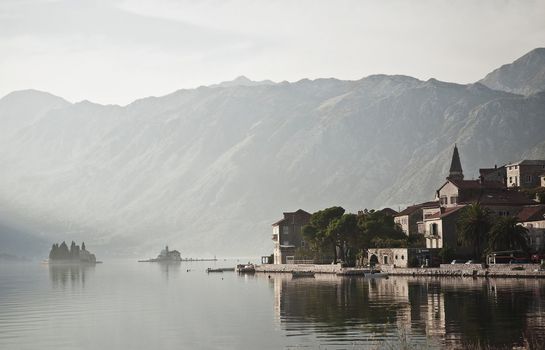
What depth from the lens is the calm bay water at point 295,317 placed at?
78.6 meters

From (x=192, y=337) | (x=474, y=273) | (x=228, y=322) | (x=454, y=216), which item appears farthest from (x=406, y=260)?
(x=192, y=337)

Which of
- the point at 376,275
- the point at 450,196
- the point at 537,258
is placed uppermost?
the point at 450,196

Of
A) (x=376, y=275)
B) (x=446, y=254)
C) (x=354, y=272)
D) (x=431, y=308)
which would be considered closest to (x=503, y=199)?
(x=446, y=254)

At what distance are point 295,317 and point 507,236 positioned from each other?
71.2 meters

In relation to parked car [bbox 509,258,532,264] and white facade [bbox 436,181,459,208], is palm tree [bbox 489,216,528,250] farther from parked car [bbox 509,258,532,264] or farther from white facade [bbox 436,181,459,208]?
white facade [bbox 436,181,459,208]

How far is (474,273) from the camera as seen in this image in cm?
15288

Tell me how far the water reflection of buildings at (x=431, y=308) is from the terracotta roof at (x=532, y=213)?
3000cm

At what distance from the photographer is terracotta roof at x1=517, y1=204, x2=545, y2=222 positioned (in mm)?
170887

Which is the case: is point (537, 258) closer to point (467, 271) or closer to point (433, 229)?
point (467, 271)

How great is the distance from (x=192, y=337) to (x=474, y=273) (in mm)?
78604

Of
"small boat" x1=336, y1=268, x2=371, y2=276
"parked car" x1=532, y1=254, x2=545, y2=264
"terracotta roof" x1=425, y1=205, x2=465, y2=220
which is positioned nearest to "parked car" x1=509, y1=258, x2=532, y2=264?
"parked car" x1=532, y1=254, x2=545, y2=264

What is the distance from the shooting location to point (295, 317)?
97.4 metres

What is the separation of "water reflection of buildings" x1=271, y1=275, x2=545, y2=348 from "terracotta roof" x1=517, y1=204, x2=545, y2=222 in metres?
30.0

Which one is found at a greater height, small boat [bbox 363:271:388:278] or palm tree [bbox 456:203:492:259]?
palm tree [bbox 456:203:492:259]
